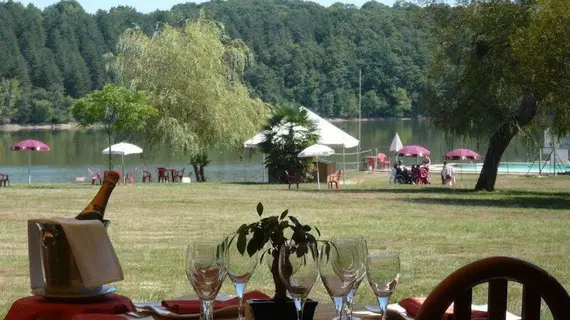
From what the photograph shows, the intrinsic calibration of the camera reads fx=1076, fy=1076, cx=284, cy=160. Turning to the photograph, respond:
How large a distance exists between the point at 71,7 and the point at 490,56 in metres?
73.5

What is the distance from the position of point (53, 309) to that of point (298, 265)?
61cm

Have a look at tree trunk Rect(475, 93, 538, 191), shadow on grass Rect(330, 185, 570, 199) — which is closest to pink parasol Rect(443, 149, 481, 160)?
shadow on grass Rect(330, 185, 570, 199)

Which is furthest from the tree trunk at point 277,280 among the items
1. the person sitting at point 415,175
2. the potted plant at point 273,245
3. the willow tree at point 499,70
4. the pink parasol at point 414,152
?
the pink parasol at point 414,152

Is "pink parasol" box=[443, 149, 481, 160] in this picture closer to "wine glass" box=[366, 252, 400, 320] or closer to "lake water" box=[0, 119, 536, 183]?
"lake water" box=[0, 119, 536, 183]

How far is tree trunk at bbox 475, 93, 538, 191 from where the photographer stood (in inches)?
924

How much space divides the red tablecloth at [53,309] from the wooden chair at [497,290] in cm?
93

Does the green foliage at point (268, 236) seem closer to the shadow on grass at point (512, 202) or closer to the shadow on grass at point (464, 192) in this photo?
the shadow on grass at point (512, 202)

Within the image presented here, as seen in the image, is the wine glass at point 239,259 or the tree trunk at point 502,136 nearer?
the wine glass at point 239,259

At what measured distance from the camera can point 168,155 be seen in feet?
131

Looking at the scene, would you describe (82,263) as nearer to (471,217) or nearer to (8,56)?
(471,217)

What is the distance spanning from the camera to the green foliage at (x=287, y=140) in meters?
30.8

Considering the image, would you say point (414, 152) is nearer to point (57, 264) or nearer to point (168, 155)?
point (168, 155)

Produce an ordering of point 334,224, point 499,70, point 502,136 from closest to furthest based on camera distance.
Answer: point 334,224, point 499,70, point 502,136

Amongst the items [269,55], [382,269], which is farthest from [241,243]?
[269,55]
